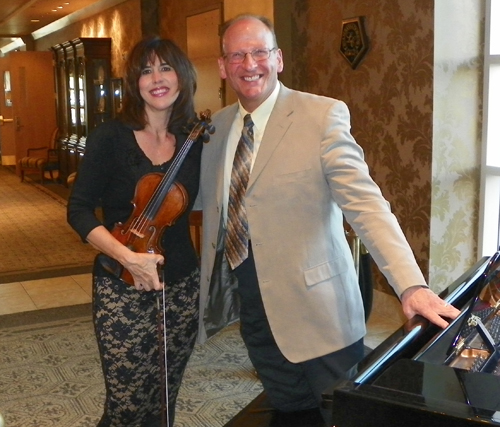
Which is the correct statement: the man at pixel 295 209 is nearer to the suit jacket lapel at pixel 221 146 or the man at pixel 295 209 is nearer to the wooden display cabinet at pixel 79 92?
the suit jacket lapel at pixel 221 146

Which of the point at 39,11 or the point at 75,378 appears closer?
the point at 75,378

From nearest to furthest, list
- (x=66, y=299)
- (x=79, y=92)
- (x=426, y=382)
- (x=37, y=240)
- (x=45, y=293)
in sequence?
(x=426, y=382) → (x=66, y=299) → (x=45, y=293) → (x=37, y=240) → (x=79, y=92)

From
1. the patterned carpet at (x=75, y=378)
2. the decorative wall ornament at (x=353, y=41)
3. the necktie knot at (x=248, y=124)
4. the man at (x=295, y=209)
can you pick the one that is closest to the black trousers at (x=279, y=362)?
the man at (x=295, y=209)

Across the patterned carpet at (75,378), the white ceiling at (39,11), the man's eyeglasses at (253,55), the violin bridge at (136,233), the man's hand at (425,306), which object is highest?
the white ceiling at (39,11)

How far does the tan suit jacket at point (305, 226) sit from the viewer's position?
6.03 ft

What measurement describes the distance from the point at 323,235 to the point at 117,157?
66cm

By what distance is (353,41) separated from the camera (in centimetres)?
428

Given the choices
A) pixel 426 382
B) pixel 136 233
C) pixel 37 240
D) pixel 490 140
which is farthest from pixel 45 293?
pixel 426 382

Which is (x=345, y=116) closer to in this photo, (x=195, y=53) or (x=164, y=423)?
(x=164, y=423)

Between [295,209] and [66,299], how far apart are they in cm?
350

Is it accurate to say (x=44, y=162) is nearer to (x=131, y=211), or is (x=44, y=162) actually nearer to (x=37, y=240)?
(x=37, y=240)

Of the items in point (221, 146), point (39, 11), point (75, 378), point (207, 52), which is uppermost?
point (39, 11)

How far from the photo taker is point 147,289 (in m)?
2.01

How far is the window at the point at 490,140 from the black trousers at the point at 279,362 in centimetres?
211
